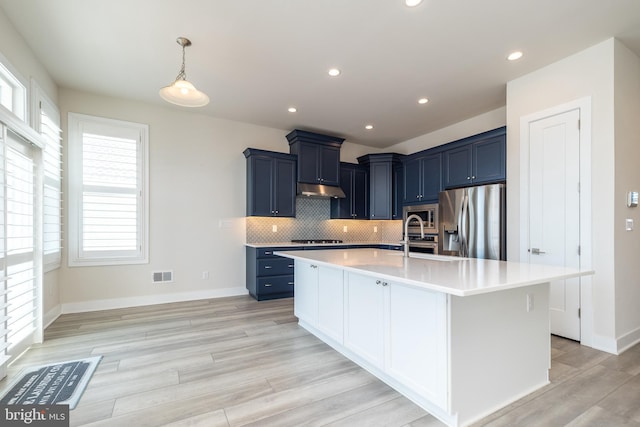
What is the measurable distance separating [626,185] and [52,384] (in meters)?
5.07

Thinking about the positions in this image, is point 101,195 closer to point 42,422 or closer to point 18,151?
point 18,151

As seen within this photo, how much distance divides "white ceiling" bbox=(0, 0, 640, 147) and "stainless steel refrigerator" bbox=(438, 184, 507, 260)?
1.28 metres

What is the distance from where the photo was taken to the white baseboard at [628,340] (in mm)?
2771

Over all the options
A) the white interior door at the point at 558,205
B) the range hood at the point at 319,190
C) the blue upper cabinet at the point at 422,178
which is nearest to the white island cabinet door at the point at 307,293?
the range hood at the point at 319,190

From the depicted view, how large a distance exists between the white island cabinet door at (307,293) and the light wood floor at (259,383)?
177 millimetres

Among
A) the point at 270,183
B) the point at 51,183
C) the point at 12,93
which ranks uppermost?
the point at 12,93

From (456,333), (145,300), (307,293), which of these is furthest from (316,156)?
(456,333)

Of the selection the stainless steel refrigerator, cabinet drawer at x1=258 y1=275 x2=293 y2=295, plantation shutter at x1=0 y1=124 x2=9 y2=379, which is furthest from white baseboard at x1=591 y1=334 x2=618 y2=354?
plantation shutter at x1=0 y1=124 x2=9 y2=379

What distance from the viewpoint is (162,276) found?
446 centimetres

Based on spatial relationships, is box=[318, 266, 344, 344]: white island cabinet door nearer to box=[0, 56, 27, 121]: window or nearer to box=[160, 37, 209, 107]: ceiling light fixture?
box=[160, 37, 209, 107]: ceiling light fixture

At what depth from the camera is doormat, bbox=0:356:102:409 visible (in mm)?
1976

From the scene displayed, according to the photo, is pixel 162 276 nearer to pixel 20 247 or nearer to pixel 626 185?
pixel 20 247

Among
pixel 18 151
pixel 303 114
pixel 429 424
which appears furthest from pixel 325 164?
pixel 429 424

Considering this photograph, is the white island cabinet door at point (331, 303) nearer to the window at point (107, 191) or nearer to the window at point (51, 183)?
the window at point (107, 191)
